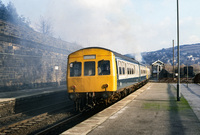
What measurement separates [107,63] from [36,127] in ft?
14.2

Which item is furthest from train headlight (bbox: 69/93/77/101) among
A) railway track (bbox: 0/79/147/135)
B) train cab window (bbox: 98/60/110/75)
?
train cab window (bbox: 98/60/110/75)

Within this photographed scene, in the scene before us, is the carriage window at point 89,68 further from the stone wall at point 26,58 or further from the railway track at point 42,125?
the stone wall at point 26,58

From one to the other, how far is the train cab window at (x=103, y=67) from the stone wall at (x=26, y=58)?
1055 centimetres

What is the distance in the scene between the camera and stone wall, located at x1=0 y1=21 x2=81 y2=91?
18.3 meters

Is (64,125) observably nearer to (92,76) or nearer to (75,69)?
(92,76)

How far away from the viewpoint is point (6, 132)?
767 centimetres

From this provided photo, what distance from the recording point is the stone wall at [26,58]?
59.9 ft

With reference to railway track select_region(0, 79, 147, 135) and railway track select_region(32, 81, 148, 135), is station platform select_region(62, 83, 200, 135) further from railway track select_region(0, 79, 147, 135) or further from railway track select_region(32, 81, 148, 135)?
railway track select_region(0, 79, 147, 135)

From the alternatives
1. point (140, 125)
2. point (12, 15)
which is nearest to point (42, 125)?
point (140, 125)

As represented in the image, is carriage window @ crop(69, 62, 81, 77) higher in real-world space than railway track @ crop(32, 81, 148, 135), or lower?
higher

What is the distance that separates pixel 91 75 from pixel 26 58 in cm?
1249

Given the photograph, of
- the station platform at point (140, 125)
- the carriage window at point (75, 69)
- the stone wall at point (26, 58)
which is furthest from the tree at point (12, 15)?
the station platform at point (140, 125)

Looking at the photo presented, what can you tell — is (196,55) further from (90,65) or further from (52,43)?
(90,65)

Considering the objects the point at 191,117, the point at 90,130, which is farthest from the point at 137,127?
the point at 191,117
